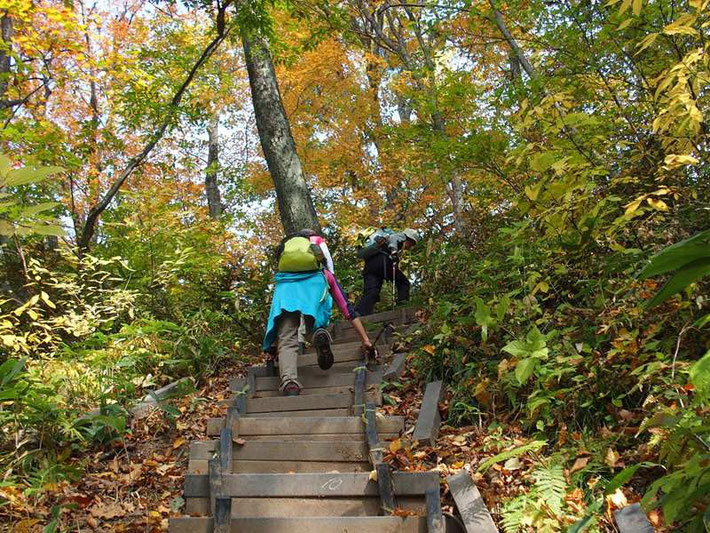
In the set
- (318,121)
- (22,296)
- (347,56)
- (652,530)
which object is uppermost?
(347,56)

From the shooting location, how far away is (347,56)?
18625mm

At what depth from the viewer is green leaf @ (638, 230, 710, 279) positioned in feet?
3.38

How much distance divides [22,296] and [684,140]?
8.41 meters

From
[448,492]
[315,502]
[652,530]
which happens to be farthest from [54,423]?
[652,530]

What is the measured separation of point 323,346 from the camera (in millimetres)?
5695

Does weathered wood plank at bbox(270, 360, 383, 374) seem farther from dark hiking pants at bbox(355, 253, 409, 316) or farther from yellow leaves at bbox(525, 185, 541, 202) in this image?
yellow leaves at bbox(525, 185, 541, 202)

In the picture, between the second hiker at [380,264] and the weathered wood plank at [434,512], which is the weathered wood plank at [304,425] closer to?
the weathered wood plank at [434,512]

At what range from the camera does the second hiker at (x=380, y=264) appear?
26.1 ft

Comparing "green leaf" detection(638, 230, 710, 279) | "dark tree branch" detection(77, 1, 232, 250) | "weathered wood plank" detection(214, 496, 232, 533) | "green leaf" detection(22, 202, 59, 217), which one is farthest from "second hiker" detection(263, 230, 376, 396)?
"green leaf" detection(638, 230, 710, 279)

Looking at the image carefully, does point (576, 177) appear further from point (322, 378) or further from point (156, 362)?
point (156, 362)

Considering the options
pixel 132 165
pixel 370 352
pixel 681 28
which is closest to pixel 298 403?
pixel 370 352

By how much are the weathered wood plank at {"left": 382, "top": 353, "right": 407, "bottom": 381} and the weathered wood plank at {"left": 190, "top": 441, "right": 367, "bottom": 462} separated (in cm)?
135

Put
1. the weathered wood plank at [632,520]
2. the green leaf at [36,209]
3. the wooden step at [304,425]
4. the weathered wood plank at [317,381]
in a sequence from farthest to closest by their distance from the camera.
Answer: the weathered wood plank at [317,381], the wooden step at [304,425], the weathered wood plank at [632,520], the green leaf at [36,209]

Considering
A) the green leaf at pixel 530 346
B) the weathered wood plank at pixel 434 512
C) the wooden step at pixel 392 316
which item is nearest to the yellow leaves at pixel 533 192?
the green leaf at pixel 530 346
